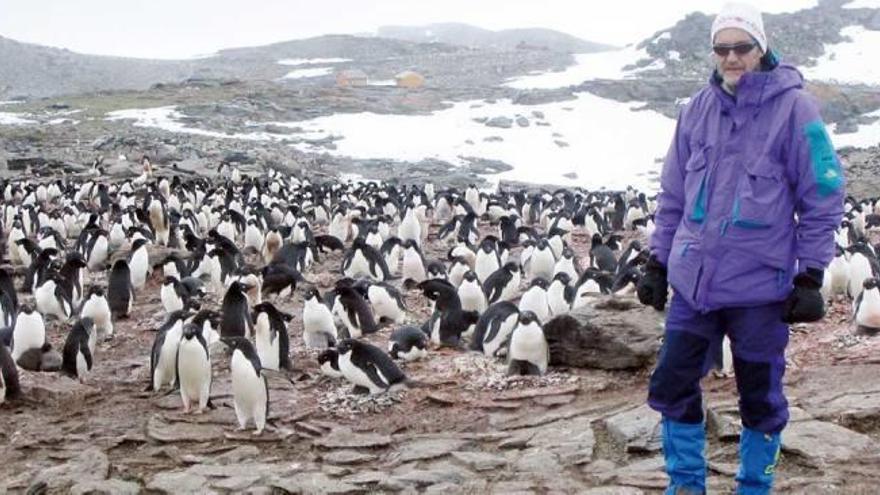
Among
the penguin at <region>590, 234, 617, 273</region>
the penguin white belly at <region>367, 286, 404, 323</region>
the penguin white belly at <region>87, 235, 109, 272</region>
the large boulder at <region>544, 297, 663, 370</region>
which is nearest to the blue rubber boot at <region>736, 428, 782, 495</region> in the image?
the large boulder at <region>544, 297, 663, 370</region>

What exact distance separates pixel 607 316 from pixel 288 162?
33.6 meters

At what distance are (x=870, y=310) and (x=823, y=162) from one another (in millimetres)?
6241

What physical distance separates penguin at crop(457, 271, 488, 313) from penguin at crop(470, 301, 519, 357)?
221 cm

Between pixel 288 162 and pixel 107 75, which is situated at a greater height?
pixel 107 75

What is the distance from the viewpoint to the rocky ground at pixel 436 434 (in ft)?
20.3

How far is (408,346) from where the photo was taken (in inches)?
396

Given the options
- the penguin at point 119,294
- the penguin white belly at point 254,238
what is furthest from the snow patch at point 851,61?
the penguin at point 119,294

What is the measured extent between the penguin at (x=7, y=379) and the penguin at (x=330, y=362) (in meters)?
2.78

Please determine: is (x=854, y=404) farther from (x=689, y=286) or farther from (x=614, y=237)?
(x=614, y=237)

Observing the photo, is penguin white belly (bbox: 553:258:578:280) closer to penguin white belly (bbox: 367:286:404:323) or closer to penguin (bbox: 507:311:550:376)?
penguin white belly (bbox: 367:286:404:323)

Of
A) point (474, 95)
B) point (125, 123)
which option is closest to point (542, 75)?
point (474, 95)

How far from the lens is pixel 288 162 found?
4134 centimetres

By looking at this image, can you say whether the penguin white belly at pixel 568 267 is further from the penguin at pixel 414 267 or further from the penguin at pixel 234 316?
the penguin at pixel 234 316

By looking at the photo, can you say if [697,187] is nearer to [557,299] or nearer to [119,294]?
[557,299]
